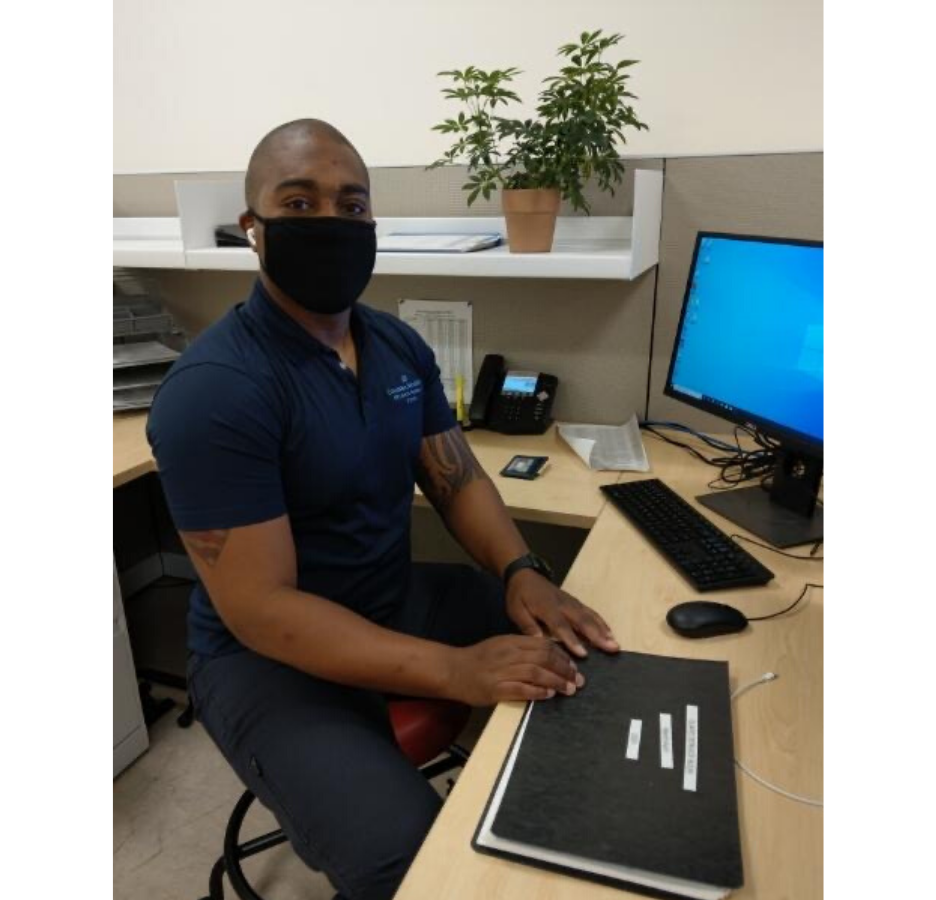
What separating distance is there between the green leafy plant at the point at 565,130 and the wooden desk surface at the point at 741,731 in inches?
29.7

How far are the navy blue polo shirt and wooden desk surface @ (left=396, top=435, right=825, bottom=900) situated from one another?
35 cm

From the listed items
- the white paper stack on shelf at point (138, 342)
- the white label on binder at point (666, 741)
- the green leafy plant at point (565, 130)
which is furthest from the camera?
the white paper stack on shelf at point (138, 342)

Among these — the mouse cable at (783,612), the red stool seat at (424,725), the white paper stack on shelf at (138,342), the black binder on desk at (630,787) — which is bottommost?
the red stool seat at (424,725)

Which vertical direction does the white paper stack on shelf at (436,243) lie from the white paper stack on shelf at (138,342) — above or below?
above

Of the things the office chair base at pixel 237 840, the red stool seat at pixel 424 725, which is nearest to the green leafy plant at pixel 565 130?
the red stool seat at pixel 424 725

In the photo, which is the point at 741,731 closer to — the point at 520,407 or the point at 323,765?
the point at 323,765

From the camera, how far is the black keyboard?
3.74ft

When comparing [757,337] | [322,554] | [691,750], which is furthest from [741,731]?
[757,337]

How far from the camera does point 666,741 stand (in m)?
0.79

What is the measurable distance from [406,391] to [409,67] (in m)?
1.08

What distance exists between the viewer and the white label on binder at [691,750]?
28.9 inches

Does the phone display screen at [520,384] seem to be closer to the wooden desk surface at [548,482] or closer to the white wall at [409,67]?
the wooden desk surface at [548,482]
